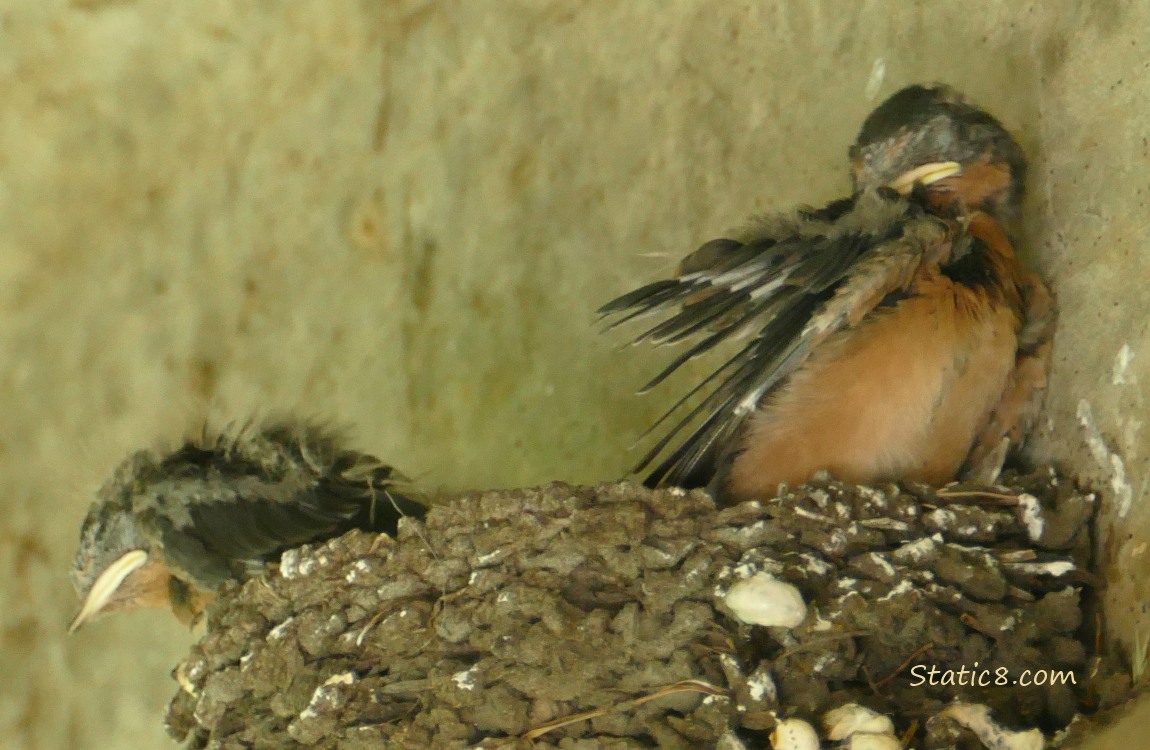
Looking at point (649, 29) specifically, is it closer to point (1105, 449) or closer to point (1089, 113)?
point (1089, 113)

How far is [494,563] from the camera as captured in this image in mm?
1586

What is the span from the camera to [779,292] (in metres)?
1.65

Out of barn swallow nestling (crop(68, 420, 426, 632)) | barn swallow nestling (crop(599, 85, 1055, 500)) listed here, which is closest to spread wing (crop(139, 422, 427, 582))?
barn swallow nestling (crop(68, 420, 426, 632))

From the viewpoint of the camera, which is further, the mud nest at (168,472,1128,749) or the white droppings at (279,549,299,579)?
the white droppings at (279,549,299,579)

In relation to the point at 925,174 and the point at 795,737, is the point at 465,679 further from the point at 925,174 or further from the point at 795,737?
the point at 925,174

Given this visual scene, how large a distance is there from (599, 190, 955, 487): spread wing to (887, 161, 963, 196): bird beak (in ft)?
0.49

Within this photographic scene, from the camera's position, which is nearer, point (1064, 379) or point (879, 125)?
point (1064, 379)

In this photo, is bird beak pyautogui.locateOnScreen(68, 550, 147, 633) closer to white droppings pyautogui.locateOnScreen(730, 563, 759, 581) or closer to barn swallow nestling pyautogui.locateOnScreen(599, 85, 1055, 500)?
barn swallow nestling pyautogui.locateOnScreen(599, 85, 1055, 500)

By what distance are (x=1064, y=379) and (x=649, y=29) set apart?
1153 mm

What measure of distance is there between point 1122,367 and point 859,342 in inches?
13.7

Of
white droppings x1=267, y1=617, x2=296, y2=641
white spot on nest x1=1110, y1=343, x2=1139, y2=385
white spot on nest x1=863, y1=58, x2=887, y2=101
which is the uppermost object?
white spot on nest x1=863, y1=58, x2=887, y2=101

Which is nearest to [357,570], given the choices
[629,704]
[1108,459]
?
[629,704]

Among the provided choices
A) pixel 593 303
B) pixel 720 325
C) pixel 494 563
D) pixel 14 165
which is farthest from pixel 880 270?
pixel 14 165

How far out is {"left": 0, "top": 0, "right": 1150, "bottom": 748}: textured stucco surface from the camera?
2.21 m
